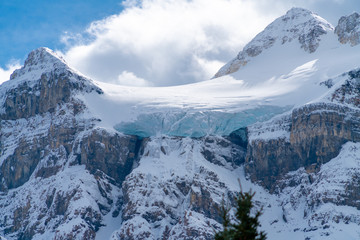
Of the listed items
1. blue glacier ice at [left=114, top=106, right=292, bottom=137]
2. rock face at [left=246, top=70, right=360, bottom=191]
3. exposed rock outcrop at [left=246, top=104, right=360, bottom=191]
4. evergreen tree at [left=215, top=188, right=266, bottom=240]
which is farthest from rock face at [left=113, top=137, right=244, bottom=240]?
evergreen tree at [left=215, top=188, right=266, bottom=240]

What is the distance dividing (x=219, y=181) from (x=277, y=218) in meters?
20.9

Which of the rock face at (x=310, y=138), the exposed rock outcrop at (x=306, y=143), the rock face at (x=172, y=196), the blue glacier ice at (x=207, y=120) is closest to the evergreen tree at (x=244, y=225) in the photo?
the rock face at (x=172, y=196)

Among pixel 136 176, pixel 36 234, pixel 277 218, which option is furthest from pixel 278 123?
pixel 36 234

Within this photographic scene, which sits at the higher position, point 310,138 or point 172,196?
point 310,138

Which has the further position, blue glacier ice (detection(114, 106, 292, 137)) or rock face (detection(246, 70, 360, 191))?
blue glacier ice (detection(114, 106, 292, 137))

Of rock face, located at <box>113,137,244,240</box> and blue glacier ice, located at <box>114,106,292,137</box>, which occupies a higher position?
blue glacier ice, located at <box>114,106,292,137</box>

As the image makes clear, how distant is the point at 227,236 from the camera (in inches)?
1554

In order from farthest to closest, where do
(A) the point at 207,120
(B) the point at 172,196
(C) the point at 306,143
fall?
(A) the point at 207,120
(C) the point at 306,143
(B) the point at 172,196

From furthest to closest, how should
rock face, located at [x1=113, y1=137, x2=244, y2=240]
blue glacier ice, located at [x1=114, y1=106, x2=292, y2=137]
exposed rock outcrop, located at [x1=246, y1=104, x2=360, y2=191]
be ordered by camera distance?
blue glacier ice, located at [x1=114, y1=106, x2=292, y2=137], exposed rock outcrop, located at [x1=246, y1=104, x2=360, y2=191], rock face, located at [x1=113, y1=137, x2=244, y2=240]

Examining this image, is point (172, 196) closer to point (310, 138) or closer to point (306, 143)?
point (306, 143)

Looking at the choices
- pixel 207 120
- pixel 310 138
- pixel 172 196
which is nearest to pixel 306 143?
pixel 310 138

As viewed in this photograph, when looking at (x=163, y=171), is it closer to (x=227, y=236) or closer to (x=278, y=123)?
(x=278, y=123)

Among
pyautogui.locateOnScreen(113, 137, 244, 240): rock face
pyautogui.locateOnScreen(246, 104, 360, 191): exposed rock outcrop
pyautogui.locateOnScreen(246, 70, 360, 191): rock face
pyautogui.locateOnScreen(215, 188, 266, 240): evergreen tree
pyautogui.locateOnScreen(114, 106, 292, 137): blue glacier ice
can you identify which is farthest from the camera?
pyautogui.locateOnScreen(114, 106, 292, 137): blue glacier ice

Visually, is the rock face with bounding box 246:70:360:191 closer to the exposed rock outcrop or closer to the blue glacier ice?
the exposed rock outcrop
